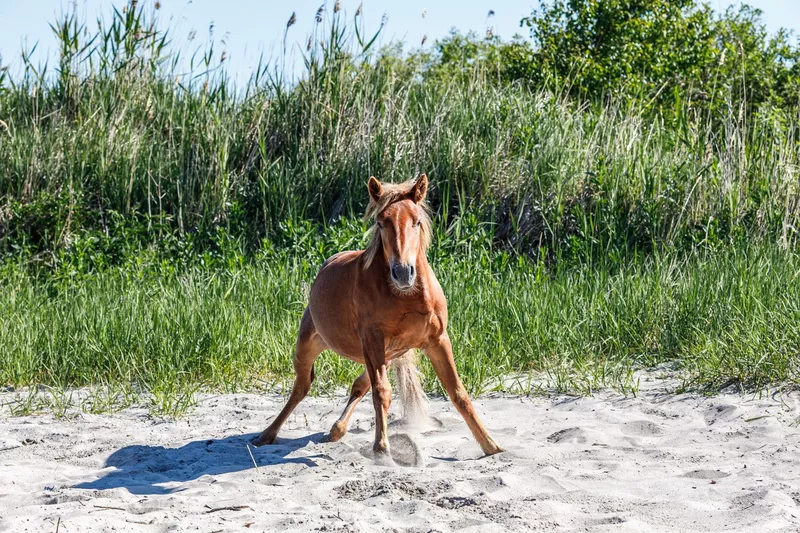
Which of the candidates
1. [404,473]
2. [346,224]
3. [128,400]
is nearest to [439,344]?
[404,473]

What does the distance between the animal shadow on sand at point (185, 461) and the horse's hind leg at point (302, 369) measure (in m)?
0.08

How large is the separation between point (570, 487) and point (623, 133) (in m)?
7.12

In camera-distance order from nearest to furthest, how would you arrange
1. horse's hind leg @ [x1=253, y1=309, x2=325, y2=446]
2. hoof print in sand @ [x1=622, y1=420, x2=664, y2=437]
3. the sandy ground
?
the sandy ground
hoof print in sand @ [x1=622, y1=420, x2=664, y2=437]
horse's hind leg @ [x1=253, y1=309, x2=325, y2=446]

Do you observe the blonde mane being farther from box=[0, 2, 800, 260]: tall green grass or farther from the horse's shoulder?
box=[0, 2, 800, 260]: tall green grass

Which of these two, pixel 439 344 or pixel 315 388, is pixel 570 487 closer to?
pixel 439 344

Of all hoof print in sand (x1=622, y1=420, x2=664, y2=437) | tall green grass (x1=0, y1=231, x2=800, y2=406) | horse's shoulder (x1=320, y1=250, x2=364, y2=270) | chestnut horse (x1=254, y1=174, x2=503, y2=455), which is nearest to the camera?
chestnut horse (x1=254, y1=174, x2=503, y2=455)

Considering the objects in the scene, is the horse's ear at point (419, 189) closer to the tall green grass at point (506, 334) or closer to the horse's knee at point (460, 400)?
the horse's knee at point (460, 400)

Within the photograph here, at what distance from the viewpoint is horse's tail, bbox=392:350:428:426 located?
4.68 metres

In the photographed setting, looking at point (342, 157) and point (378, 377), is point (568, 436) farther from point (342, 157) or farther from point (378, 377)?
point (342, 157)

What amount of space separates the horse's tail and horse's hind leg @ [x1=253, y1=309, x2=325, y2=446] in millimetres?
463

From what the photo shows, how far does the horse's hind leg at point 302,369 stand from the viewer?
15.0 ft

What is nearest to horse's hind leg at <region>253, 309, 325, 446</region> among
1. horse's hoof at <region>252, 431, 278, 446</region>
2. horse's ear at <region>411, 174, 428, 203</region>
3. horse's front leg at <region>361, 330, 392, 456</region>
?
horse's hoof at <region>252, 431, 278, 446</region>

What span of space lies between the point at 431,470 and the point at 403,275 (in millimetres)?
1050

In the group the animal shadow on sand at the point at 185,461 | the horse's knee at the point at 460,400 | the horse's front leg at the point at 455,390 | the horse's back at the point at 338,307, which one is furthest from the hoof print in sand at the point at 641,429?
the animal shadow on sand at the point at 185,461
